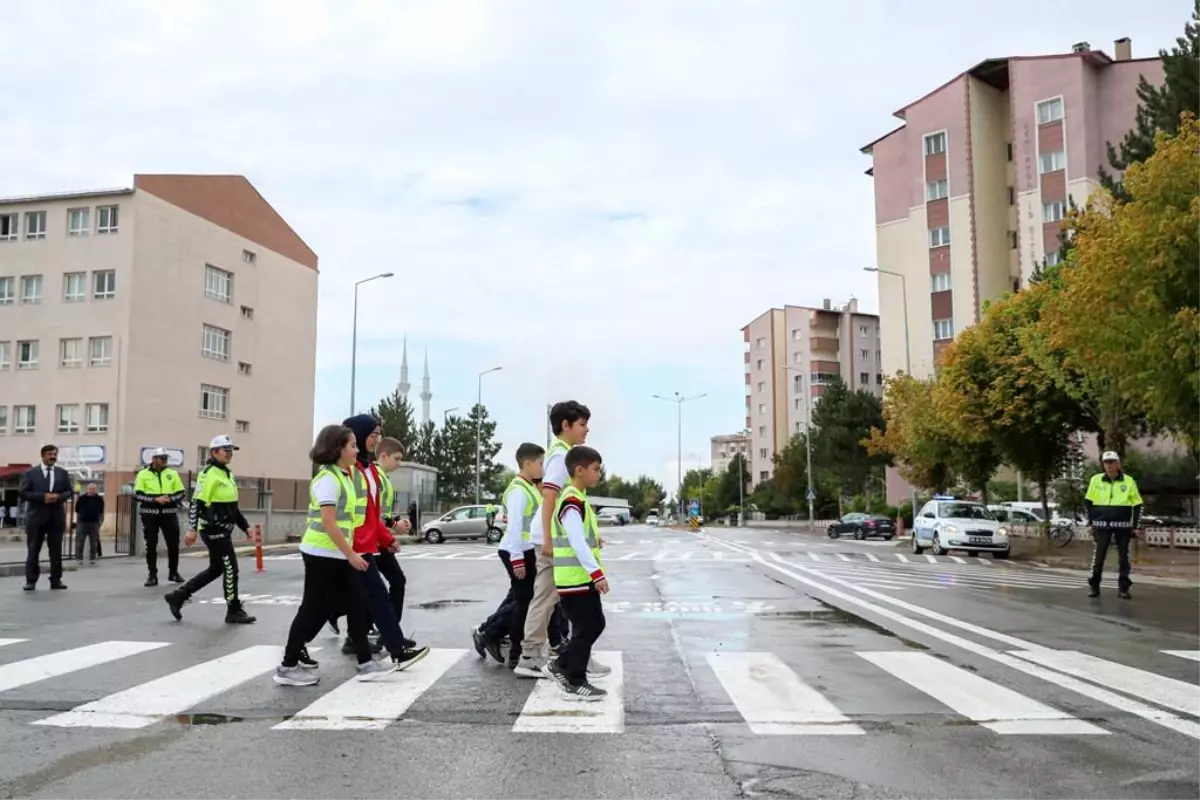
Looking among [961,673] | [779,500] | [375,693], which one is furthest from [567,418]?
[779,500]

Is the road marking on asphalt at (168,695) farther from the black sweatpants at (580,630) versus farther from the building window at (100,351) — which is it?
the building window at (100,351)

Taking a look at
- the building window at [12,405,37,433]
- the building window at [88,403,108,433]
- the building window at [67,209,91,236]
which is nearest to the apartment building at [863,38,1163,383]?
the building window at [88,403,108,433]

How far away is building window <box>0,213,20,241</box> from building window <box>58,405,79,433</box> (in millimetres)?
8029

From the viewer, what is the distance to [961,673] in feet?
22.3

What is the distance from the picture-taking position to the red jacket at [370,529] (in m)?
6.77

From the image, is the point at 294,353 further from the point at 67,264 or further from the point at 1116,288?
the point at 1116,288

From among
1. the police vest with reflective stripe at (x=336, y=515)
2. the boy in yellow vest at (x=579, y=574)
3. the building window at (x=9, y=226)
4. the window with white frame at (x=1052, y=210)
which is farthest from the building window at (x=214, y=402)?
the boy in yellow vest at (x=579, y=574)

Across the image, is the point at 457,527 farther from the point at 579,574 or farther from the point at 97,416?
the point at 579,574

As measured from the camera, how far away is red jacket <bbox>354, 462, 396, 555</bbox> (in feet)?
22.2

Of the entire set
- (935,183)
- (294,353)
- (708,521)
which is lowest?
(708,521)

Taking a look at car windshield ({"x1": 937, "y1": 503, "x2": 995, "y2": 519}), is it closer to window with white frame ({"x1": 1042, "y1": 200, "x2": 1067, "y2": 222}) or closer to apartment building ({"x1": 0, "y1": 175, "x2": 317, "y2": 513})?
window with white frame ({"x1": 1042, "y1": 200, "x2": 1067, "y2": 222})

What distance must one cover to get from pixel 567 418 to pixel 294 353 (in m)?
49.5

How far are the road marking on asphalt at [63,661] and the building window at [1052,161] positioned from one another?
49.0m

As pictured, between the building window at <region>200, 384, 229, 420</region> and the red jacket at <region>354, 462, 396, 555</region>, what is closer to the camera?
the red jacket at <region>354, 462, 396, 555</region>
